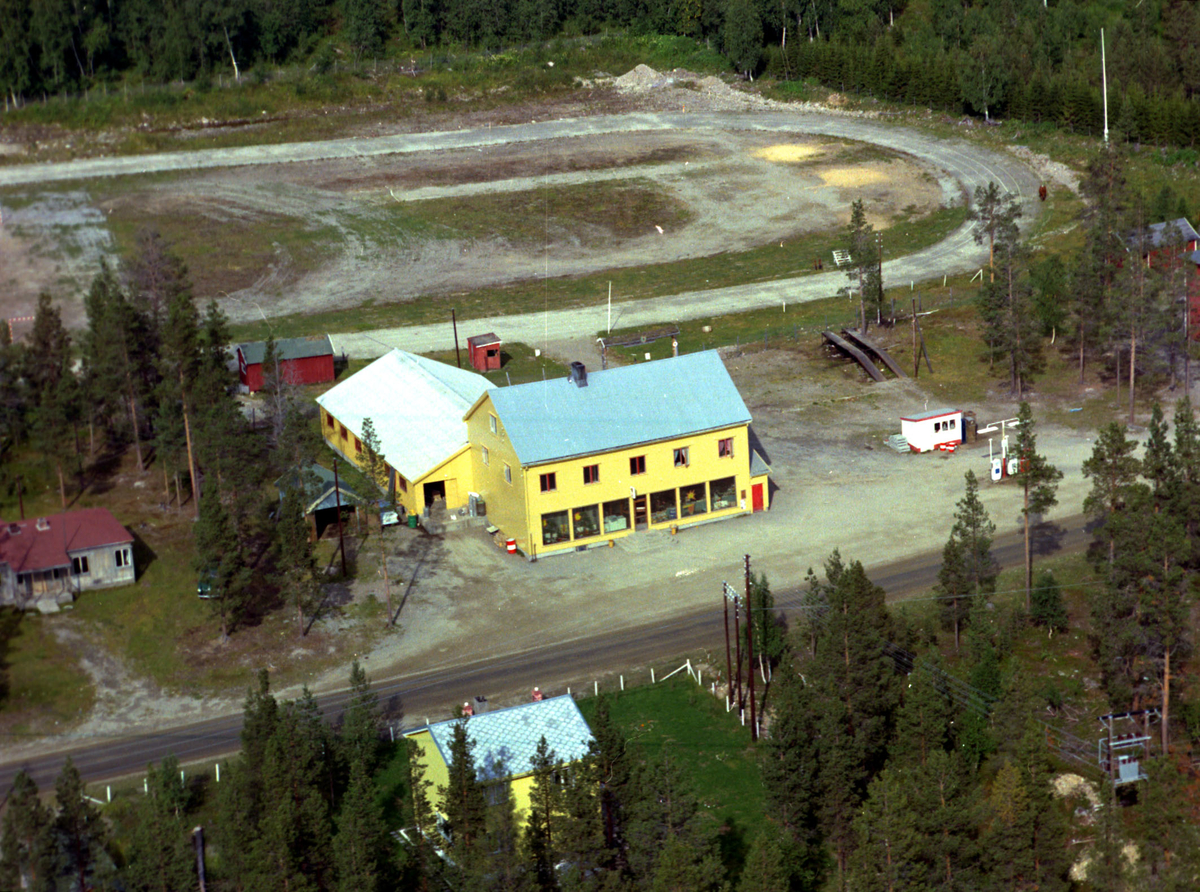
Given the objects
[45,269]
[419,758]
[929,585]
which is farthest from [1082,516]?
[45,269]

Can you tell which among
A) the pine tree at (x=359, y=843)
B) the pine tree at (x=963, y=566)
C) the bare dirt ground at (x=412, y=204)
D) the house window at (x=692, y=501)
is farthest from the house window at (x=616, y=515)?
the bare dirt ground at (x=412, y=204)

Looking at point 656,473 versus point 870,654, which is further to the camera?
point 656,473

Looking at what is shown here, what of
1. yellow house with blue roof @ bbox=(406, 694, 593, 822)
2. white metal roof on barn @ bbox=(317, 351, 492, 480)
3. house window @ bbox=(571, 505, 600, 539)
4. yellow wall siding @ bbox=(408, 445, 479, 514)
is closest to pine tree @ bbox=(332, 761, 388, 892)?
yellow house with blue roof @ bbox=(406, 694, 593, 822)

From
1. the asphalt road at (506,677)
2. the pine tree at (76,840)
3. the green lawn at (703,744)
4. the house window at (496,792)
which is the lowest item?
the green lawn at (703,744)

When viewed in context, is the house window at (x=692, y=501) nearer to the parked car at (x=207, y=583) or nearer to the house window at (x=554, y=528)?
the house window at (x=554, y=528)

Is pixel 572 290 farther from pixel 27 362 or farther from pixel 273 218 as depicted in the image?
pixel 27 362

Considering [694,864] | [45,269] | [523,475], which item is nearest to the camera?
[694,864]
